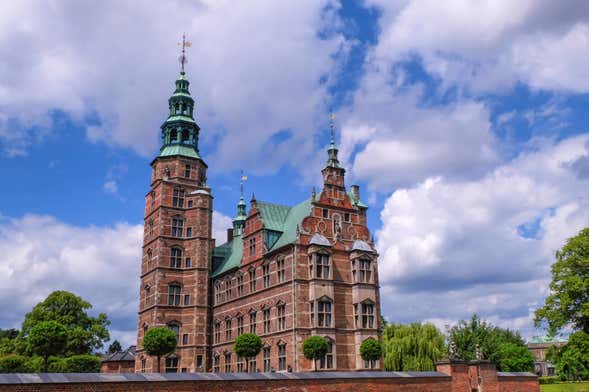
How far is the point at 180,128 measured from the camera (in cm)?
6134

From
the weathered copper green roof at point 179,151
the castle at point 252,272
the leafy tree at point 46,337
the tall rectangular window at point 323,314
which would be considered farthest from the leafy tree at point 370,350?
the weathered copper green roof at point 179,151

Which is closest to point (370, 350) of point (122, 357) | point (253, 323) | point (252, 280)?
point (253, 323)

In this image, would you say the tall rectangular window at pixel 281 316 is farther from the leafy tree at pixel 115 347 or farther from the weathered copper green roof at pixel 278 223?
the leafy tree at pixel 115 347

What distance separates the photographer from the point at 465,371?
97.0 ft

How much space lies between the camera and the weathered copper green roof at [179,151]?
60062 millimetres

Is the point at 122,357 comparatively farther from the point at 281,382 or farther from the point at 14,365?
the point at 281,382

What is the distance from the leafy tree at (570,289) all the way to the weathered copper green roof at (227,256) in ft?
89.1

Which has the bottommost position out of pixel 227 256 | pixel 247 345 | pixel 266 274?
pixel 247 345

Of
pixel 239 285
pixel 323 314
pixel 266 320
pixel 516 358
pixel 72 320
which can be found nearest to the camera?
pixel 323 314

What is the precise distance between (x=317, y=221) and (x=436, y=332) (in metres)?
17.9

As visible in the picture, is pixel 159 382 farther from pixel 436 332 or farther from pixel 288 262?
pixel 436 332

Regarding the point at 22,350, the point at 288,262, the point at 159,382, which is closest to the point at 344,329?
the point at 288,262

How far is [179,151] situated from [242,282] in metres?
16.4

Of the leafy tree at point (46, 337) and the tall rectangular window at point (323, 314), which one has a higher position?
the tall rectangular window at point (323, 314)
